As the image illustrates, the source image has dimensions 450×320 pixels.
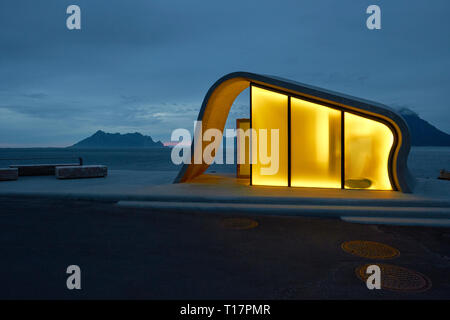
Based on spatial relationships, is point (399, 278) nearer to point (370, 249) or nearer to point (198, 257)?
point (370, 249)

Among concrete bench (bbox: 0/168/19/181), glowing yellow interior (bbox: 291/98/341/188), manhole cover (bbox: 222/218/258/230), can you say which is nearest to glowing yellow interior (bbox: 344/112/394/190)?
glowing yellow interior (bbox: 291/98/341/188)

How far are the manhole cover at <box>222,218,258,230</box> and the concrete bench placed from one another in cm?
1151

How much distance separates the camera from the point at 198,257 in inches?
183

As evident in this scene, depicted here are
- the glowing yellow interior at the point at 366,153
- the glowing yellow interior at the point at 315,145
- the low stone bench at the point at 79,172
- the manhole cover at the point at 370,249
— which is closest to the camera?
the manhole cover at the point at 370,249

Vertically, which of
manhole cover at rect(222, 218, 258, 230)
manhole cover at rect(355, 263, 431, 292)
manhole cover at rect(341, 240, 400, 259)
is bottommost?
manhole cover at rect(355, 263, 431, 292)

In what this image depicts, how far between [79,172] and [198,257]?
445 inches

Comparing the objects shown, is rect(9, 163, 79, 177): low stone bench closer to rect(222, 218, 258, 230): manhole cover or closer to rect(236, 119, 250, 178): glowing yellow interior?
rect(236, 119, 250, 178): glowing yellow interior

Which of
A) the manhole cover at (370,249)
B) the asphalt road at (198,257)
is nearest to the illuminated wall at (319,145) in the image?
the asphalt road at (198,257)

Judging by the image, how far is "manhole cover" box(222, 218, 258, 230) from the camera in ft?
21.1

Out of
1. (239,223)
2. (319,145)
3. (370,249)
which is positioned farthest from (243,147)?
(370,249)

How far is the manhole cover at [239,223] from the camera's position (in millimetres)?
6426

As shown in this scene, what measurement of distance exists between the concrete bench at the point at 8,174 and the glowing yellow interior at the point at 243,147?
415 inches

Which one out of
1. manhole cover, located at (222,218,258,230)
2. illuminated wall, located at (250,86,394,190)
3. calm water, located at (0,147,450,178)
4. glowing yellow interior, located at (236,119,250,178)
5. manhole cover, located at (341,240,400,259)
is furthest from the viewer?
calm water, located at (0,147,450,178)

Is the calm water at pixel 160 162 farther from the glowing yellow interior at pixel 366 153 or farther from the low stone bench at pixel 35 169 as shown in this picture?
the glowing yellow interior at pixel 366 153
